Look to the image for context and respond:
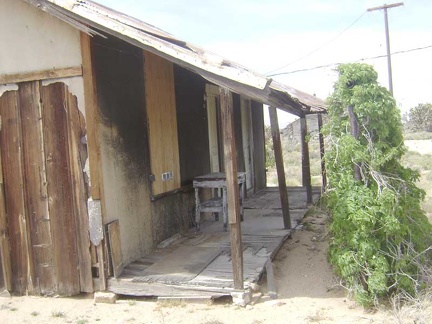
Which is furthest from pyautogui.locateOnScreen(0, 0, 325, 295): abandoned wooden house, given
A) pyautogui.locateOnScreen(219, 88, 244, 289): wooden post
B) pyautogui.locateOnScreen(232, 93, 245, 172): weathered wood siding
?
pyautogui.locateOnScreen(232, 93, 245, 172): weathered wood siding

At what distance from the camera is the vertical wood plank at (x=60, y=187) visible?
A: 5.46 meters

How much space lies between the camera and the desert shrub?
184 inches

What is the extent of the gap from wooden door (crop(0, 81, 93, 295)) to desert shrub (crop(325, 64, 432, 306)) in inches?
119

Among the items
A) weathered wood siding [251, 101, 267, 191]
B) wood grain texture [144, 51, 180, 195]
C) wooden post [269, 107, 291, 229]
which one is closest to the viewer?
wood grain texture [144, 51, 180, 195]

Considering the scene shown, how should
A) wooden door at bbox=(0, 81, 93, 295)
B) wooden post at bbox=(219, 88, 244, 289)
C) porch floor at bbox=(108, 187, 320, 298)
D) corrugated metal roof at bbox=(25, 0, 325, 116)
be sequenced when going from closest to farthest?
1. corrugated metal roof at bbox=(25, 0, 325, 116)
2. wooden post at bbox=(219, 88, 244, 289)
3. porch floor at bbox=(108, 187, 320, 298)
4. wooden door at bbox=(0, 81, 93, 295)

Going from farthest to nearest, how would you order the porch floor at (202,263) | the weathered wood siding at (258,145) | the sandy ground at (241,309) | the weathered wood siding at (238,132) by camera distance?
the weathered wood siding at (258,145), the weathered wood siding at (238,132), the porch floor at (202,263), the sandy ground at (241,309)

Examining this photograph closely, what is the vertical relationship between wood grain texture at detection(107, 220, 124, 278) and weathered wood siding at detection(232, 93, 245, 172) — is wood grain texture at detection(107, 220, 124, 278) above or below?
below

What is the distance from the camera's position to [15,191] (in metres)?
5.68

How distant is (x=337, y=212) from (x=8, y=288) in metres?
4.22

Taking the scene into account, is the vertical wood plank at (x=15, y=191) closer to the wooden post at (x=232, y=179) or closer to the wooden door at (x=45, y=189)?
the wooden door at (x=45, y=189)

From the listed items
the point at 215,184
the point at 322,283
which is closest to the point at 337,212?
the point at 322,283

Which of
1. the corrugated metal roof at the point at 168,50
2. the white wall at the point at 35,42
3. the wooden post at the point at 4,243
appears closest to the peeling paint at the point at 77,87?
the white wall at the point at 35,42

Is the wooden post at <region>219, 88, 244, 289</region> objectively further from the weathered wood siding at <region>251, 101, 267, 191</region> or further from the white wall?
the weathered wood siding at <region>251, 101, 267, 191</region>

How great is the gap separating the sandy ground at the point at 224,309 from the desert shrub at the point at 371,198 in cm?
31
